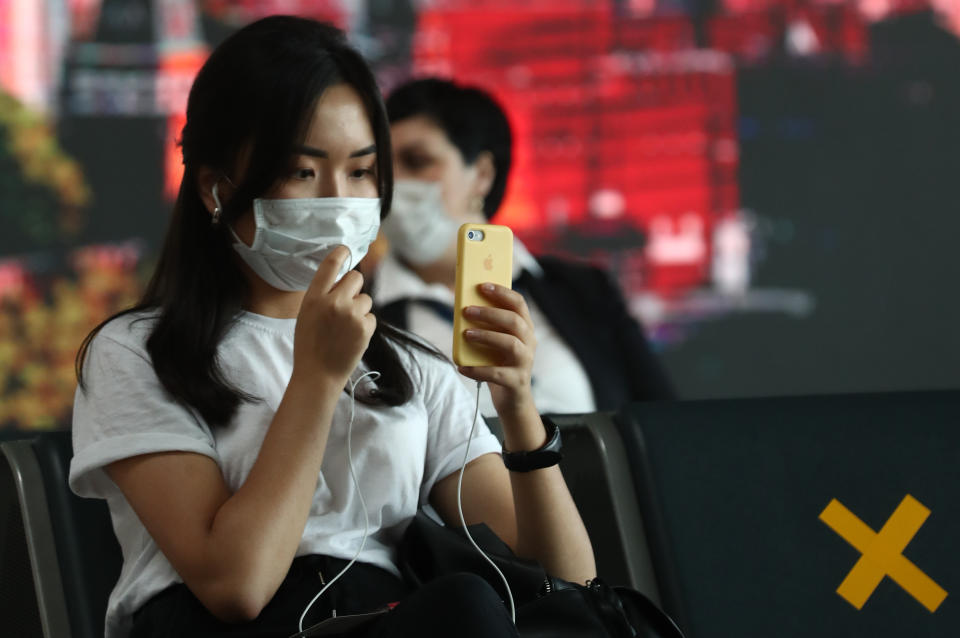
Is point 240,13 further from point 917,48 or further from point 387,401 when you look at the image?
point 387,401

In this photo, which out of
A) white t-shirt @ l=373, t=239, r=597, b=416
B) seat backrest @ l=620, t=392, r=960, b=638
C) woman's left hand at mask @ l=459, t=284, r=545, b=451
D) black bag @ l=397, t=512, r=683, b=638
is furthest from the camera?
white t-shirt @ l=373, t=239, r=597, b=416

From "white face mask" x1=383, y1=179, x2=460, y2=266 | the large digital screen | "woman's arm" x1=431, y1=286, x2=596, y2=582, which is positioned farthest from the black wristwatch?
the large digital screen

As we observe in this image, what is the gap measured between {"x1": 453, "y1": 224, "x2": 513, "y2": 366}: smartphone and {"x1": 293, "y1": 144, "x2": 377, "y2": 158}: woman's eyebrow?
0.74ft

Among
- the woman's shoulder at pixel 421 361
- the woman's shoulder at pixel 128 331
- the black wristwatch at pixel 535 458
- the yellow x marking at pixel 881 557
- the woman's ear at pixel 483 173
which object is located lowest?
the yellow x marking at pixel 881 557

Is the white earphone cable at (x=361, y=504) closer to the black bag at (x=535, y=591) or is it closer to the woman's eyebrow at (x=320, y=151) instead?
the black bag at (x=535, y=591)

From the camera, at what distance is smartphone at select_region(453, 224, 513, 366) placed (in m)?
1.42

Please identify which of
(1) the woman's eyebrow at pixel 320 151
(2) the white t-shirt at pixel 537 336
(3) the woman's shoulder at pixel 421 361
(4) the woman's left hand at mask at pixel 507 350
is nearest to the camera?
(4) the woman's left hand at mask at pixel 507 350

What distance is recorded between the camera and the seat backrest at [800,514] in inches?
71.5

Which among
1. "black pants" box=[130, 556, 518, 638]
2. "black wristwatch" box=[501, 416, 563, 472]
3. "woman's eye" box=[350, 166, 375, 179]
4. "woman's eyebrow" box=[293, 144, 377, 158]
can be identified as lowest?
"black pants" box=[130, 556, 518, 638]

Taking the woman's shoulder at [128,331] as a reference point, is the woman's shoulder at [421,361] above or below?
below

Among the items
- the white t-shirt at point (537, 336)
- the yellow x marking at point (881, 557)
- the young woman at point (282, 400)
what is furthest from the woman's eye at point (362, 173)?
the white t-shirt at point (537, 336)

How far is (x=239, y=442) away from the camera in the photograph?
1.48 meters

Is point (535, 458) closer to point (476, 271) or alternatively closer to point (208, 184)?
point (476, 271)

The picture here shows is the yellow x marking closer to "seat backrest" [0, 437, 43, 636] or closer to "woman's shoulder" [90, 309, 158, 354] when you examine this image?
"woman's shoulder" [90, 309, 158, 354]
